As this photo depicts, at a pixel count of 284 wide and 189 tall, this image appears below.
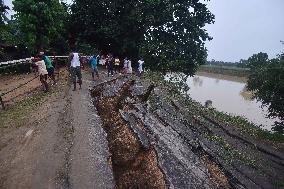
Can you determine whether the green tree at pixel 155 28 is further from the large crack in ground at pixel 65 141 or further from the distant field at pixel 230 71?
the distant field at pixel 230 71

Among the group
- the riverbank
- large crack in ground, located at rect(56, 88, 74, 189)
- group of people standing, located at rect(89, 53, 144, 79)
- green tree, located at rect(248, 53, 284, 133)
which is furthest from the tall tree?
the riverbank

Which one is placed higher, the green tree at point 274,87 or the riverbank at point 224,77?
the green tree at point 274,87

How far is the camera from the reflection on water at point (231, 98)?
38109mm

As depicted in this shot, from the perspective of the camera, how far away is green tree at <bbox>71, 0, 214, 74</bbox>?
A: 89.2 ft

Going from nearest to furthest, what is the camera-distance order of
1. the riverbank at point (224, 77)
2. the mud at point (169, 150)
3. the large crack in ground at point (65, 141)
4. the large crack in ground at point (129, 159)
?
the large crack in ground at point (65, 141) < the large crack in ground at point (129, 159) < the mud at point (169, 150) < the riverbank at point (224, 77)

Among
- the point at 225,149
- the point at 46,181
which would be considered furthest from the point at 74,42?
the point at 46,181

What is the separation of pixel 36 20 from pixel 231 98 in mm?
32991

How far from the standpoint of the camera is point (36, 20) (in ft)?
84.1

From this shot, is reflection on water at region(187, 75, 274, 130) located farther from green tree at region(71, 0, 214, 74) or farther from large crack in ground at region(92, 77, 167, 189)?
large crack in ground at region(92, 77, 167, 189)

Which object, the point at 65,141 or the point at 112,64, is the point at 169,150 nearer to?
the point at 65,141

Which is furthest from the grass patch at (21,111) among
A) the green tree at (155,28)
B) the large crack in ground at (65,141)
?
the green tree at (155,28)

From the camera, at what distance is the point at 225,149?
515 inches

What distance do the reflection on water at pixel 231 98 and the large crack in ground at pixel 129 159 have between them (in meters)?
24.0

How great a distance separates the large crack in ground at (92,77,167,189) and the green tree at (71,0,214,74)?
56.2ft
